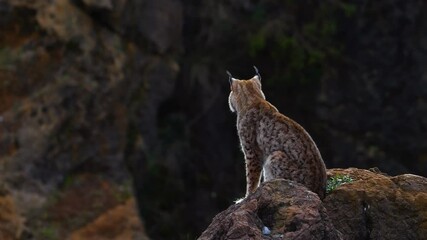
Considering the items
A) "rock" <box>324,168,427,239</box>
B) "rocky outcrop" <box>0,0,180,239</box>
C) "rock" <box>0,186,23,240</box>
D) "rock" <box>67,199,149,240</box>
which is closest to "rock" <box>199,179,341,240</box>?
"rock" <box>324,168,427,239</box>

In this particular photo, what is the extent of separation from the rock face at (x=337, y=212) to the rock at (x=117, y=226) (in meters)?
9.91

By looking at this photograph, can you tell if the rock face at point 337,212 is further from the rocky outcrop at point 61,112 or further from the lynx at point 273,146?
the rocky outcrop at point 61,112

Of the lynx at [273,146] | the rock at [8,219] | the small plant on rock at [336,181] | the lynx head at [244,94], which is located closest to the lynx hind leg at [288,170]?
the lynx at [273,146]

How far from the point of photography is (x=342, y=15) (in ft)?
74.5

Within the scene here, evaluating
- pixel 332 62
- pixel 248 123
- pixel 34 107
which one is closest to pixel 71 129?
pixel 34 107

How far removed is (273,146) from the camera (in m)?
8.42

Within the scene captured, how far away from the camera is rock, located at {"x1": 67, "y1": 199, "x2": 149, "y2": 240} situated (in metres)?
18.0

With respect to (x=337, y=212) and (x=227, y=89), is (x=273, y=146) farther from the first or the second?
(x=227, y=89)

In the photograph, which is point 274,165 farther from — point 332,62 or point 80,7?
point 332,62

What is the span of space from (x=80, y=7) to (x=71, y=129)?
2.21m

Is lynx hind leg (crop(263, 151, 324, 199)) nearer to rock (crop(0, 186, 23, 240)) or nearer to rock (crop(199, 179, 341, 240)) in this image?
rock (crop(199, 179, 341, 240))

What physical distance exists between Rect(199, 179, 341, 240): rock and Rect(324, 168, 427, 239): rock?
0.74 m

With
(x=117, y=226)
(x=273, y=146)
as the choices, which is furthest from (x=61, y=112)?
(x=273, y=146)

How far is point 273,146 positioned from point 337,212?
0.84 metres
